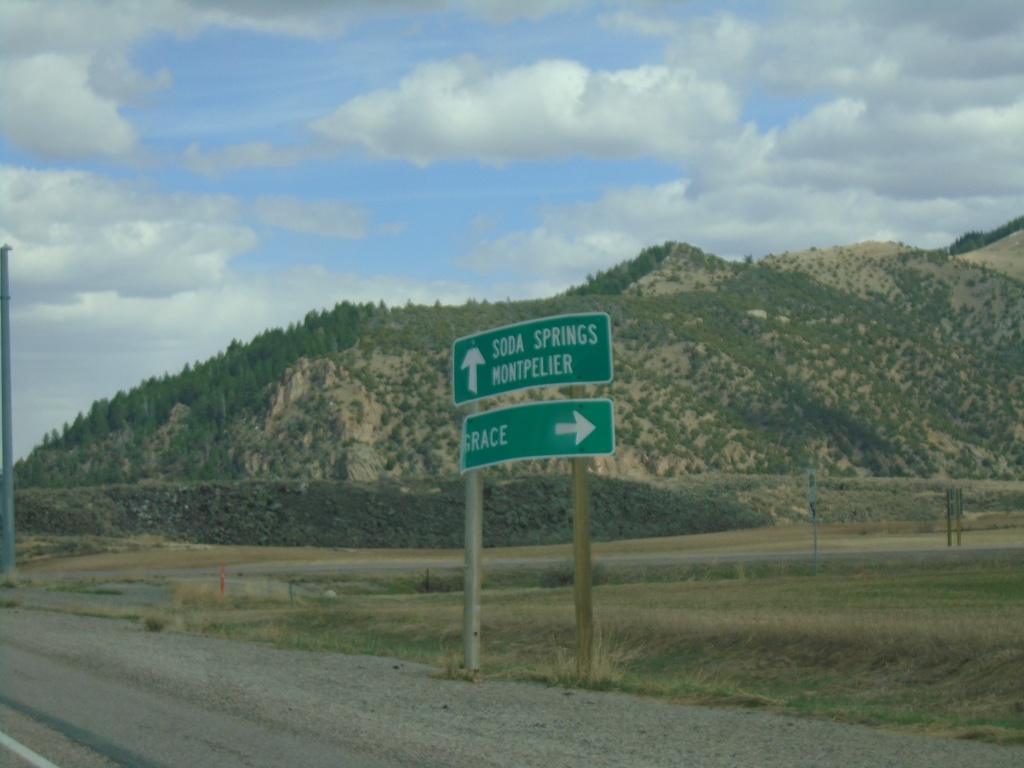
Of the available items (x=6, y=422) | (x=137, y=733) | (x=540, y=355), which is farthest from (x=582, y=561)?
(x=6, y=422)

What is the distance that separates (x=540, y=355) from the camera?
13.6 metres

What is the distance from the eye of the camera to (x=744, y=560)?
4156 centimetres

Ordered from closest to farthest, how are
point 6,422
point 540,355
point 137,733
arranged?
point 137,733, point 540,355, point 6,422

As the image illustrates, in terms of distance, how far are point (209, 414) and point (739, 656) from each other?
79149 millimetres

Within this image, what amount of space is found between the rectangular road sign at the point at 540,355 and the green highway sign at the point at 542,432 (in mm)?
301

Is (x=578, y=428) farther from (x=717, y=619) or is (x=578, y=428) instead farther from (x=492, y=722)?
(x=717, y=619)

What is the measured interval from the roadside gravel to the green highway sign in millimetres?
2438

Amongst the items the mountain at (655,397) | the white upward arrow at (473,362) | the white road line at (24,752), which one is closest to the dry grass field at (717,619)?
the white upward arrow at (473,362)

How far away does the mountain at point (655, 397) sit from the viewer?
3366 inches

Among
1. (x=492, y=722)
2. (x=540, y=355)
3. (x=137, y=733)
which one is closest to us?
(x=137, y=733)

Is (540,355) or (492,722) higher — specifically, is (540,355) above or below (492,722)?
above

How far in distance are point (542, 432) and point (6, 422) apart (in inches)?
1068

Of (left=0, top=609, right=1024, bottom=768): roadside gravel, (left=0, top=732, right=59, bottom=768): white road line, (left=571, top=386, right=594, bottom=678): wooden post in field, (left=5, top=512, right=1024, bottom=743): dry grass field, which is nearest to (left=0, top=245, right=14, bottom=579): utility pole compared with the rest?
(left=5, top=512, right=1024, bottom=743): dry grass field

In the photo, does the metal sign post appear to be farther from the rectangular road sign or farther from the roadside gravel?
the rectangular road sign
